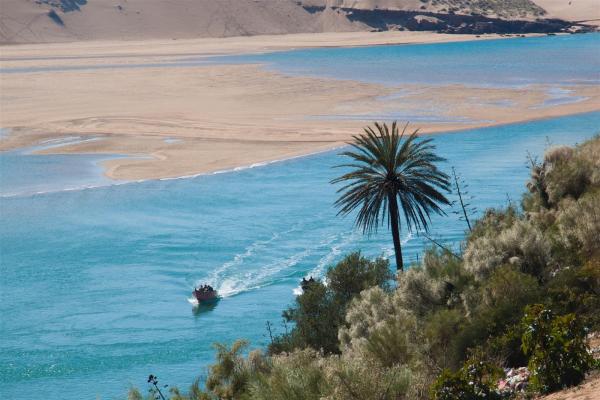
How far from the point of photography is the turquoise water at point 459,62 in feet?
276

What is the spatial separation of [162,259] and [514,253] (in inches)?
761

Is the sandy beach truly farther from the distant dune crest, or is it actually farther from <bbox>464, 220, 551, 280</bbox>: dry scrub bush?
the distant dune crest

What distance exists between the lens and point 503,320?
14859mm

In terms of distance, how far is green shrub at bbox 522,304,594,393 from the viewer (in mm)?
11664

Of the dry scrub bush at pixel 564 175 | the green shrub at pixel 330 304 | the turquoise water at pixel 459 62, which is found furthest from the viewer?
the turquoise water at pixel 459 62

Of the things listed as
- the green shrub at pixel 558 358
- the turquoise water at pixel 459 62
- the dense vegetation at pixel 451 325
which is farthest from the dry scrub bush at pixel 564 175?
the turquoise water at pixel 459 62

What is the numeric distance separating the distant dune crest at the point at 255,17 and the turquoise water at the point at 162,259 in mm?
106305

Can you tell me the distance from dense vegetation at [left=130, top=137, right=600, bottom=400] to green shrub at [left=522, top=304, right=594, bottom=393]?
0.01 metres

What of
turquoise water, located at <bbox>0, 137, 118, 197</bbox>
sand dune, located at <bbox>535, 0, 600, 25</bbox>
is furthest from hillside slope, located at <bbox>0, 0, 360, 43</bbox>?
turquoise water, located at <bbox>0, 137, 118, 197</bbox>

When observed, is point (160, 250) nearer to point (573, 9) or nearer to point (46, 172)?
point (46, 172)

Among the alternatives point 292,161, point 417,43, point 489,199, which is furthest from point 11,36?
point 489,199

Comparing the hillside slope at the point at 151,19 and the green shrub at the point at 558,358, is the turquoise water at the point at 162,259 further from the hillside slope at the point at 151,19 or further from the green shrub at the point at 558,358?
the hillside slope at the point at 151,19

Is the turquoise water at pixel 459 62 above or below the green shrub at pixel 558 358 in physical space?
above

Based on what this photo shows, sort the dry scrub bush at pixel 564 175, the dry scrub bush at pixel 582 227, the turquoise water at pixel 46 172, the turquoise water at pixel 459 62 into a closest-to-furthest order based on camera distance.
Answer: the dry scrub bush at pixel 582 227 < the dry scrub bush at pixel 564 175 < the turquoise water at pixel 46 172 < the turquoise water at pixel 459 62
